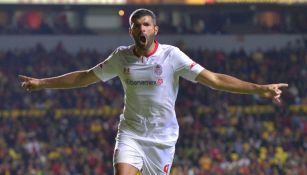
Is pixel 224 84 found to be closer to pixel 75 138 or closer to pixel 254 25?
pixel 75 138

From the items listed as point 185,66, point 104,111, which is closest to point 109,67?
point 185,66

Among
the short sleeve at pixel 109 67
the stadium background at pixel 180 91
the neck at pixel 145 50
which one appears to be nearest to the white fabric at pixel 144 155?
the short sleeve at pixel 109 67

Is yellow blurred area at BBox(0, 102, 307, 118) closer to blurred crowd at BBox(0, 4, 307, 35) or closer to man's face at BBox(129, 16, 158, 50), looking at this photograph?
blurred crowd at BBox(0, 4, 307, 35)

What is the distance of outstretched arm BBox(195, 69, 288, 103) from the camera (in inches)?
262

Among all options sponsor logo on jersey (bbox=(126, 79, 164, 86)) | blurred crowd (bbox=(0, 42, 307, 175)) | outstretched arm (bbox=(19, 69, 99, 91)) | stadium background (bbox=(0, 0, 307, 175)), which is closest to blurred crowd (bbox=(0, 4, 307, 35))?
stadium background (bbox=(0, 0, 307, 175))

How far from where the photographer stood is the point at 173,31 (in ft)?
87.0

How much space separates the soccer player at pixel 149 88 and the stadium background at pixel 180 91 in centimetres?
1225

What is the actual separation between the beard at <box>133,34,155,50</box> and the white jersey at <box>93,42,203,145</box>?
104 millimetres

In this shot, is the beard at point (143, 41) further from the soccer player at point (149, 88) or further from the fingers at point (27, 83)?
the fingers at point (27, 83)

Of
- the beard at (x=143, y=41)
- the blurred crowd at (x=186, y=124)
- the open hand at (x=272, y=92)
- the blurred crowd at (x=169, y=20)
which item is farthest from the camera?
the blurred crowd at (x=169, y=20)

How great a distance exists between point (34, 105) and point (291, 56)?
8781 mm

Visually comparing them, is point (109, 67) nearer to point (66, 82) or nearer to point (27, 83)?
point (66, 82)

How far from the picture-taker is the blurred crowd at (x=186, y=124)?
21.0 meters

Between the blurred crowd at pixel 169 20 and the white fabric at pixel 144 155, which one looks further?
the blurred crowd at pixel 169 20
